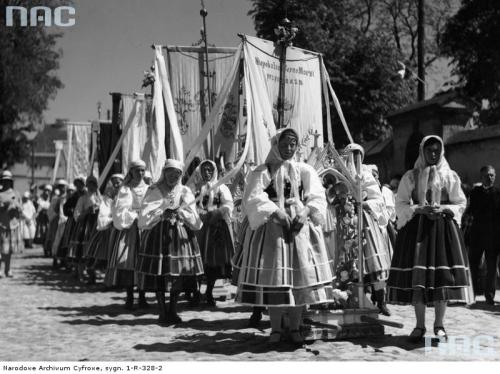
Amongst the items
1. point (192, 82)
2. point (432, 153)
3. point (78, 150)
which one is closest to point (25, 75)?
point (192, 82)

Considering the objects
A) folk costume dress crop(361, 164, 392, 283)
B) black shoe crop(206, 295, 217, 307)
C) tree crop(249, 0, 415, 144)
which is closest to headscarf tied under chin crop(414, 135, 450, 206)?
folk costume dress crop(361, 164, 392, 283)

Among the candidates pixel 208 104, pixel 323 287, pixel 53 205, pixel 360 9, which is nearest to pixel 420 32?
pixel 360 9

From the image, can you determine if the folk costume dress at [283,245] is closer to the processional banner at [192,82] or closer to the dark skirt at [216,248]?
the dark skirt at [216,248]

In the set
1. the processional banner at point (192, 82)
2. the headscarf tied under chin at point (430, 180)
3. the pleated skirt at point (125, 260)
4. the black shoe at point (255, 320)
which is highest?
the processional banner at point (192, 82)

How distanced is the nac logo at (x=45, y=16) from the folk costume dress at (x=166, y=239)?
1.71 metres

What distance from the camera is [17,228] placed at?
11.2m

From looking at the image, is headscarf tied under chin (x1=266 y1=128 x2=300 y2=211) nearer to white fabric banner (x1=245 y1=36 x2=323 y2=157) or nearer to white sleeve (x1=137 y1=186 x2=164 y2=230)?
white sleeve (x1=137 y1=186 x2=164 y2=230)

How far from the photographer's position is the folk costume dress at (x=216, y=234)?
7.71 metres

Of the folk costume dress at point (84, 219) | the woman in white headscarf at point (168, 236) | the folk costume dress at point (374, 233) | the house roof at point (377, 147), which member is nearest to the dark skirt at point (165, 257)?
the woman in white headscarf at point (168, 236)

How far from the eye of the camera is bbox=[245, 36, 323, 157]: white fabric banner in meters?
9.06

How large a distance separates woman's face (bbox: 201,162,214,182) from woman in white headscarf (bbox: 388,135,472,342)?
9.30ft

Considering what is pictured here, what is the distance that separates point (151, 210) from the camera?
21.0 feet

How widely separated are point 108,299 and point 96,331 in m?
2.58
